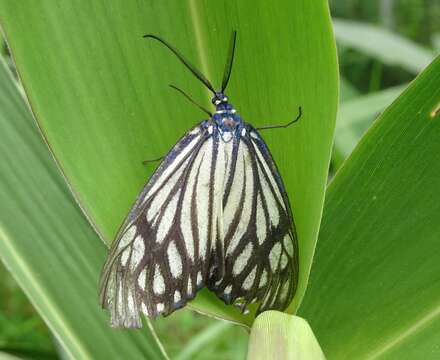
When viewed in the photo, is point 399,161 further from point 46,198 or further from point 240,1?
point 46,198

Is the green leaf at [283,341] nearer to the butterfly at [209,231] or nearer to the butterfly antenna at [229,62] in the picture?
the butterfly at [209,231]

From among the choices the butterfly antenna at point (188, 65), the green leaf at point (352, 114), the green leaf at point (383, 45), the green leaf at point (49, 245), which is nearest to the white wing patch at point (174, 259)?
the green leaf at point (49, 245)

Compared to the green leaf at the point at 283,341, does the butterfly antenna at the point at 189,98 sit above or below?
above

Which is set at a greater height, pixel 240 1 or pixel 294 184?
pixel 240 1

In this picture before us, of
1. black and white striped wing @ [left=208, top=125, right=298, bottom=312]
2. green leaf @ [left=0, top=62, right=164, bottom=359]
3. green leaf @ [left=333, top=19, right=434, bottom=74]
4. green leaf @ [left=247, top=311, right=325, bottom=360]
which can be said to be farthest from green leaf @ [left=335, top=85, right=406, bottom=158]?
green leaf @ [left=247, top=311, right=325, bottom=360]

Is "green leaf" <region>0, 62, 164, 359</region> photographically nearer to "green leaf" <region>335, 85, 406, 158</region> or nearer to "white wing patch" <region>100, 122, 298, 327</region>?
"white wing patch" <region>100, 122, 298, 327</region>

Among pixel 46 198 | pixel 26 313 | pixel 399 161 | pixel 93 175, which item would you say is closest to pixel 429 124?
pixel 399 161

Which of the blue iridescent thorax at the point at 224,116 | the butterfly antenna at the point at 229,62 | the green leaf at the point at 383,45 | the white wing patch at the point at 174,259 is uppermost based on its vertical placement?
the butterfly antenna at the point at 229,62
